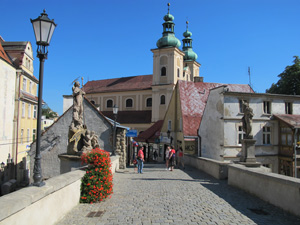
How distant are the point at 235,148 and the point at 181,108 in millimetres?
8993

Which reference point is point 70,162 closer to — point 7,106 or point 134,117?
point 7,106

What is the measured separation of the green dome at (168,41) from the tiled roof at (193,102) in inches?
916

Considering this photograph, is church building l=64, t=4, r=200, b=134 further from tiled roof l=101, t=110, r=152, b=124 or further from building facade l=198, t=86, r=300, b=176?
building facade l=198, t=86, r=300, b=176

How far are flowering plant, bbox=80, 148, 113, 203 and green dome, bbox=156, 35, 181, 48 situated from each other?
49276 millimetres

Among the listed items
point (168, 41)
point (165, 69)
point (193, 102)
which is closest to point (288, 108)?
point (193, 102)

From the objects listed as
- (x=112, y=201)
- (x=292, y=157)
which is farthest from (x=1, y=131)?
(x=292, y=157)

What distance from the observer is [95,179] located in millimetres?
8117

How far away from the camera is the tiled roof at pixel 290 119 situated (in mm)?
21212

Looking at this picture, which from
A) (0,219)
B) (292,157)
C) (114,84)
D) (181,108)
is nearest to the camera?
(0,219)

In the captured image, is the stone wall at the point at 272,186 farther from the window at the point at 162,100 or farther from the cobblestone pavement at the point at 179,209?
the window at the point at 162,100

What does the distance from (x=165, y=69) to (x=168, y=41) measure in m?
5.51

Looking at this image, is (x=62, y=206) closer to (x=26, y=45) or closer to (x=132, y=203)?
(x=132, y=203)

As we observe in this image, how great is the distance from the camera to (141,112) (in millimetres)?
58719

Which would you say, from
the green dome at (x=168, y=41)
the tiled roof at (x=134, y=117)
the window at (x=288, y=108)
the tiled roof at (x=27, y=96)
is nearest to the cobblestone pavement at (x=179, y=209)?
the window at (x=288, y=108)
